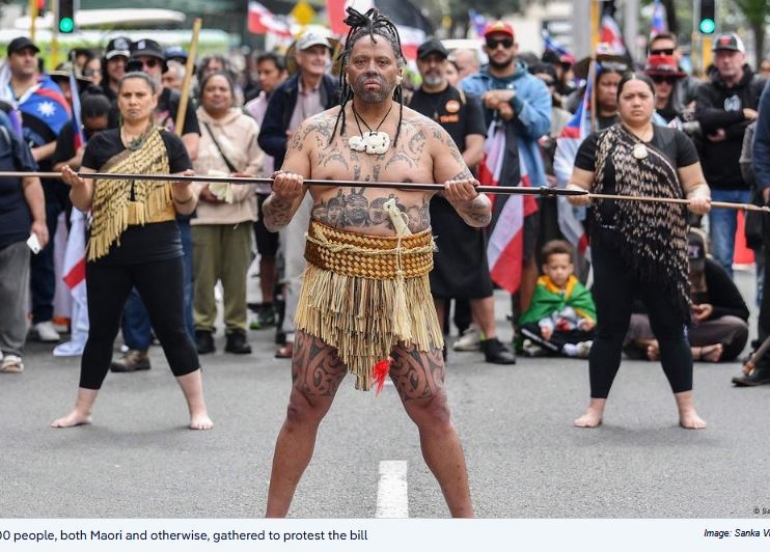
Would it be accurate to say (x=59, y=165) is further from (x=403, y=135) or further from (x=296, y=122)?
(x=403, y=135)

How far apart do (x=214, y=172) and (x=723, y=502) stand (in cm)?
551

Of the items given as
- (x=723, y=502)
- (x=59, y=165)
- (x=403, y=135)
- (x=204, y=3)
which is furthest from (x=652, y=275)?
(x=204, y=3)

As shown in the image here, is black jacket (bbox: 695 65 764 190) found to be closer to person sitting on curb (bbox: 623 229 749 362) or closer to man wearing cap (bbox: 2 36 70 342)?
person sitting on curb (bbox: 623 229 749 362)

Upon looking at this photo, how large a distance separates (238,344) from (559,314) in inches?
90.4

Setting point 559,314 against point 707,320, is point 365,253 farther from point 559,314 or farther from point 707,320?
point 707,320

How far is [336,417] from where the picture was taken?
8.80m

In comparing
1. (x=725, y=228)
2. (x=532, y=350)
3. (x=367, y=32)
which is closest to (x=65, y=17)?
(x=532, y=350)

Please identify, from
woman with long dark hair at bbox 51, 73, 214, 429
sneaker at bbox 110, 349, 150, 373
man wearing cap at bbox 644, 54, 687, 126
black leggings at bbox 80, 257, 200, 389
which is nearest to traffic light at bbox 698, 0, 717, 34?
man wearing cap at bbox 644, 54, 687, 126

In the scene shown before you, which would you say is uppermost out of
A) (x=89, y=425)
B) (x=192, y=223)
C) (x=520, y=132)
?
(x=520, y=132)

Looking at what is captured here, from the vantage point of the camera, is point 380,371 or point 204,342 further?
point 204,342

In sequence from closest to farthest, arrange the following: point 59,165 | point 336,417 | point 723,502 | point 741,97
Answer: point 723,502, point 336,417, point 59,165, point 741,97

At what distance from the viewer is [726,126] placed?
39.5 feet

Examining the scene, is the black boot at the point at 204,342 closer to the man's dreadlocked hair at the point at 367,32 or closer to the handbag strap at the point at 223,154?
the handbag strap at the point at 223,154

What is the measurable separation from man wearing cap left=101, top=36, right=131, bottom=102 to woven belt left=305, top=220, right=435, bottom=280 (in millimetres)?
6018
